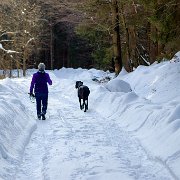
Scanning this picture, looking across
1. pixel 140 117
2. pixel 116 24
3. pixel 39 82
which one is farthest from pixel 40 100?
pixel 116 24

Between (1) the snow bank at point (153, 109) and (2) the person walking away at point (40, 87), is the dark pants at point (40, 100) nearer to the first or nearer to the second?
(2) the person walking away at point (40, 87)

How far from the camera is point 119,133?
979cm

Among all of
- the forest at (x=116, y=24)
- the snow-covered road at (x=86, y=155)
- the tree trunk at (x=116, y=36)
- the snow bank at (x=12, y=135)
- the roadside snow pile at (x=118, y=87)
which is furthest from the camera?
the tree trunk at (x=116, y=36)

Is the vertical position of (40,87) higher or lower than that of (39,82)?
lower

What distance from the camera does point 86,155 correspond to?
7539 mm

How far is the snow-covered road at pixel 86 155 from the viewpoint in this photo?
251 inches

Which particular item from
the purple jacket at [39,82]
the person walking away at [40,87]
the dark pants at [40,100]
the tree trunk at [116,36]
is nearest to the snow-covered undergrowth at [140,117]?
the dark pants at [40,100]

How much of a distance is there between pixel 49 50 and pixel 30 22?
73.2 ft

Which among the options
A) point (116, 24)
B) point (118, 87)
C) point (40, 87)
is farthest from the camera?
point (116, 24)

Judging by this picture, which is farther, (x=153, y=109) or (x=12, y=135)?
(x=153, y=109)

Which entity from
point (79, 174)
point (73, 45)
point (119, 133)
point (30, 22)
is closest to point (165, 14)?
point (119, 133)

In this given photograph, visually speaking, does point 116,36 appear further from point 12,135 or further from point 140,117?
point 12,135

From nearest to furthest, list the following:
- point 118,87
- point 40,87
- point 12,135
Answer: point 12,135, point 40,87, point 118,87

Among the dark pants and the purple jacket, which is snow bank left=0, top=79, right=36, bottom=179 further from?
the purple jacket
